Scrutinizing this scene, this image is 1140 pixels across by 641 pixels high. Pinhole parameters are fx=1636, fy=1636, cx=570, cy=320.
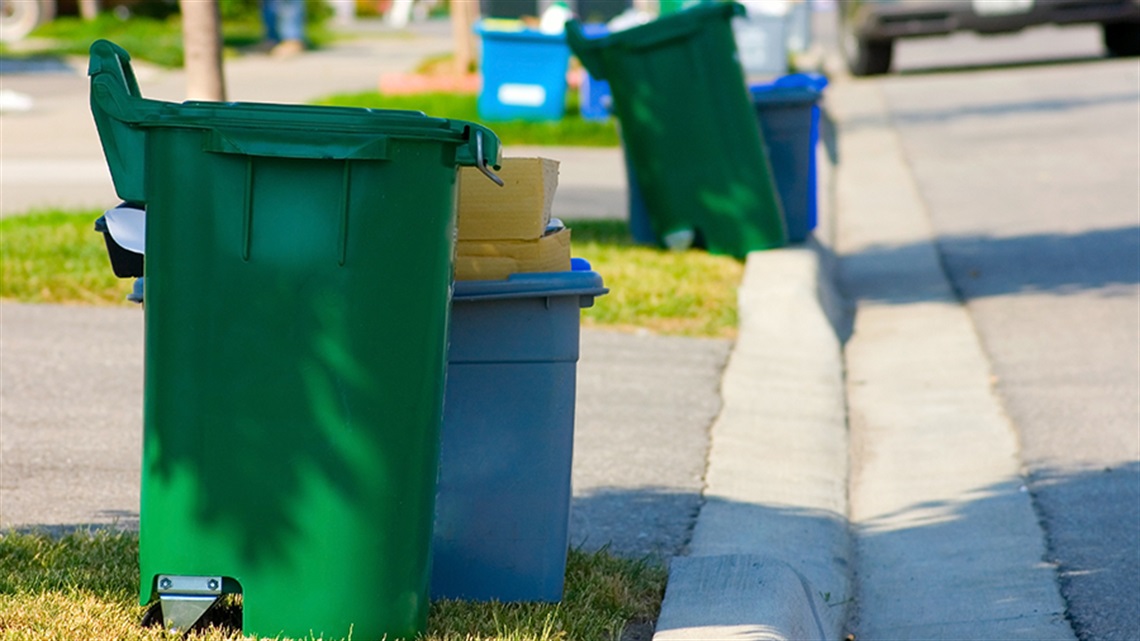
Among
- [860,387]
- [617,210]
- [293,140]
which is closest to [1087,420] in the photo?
[860,387]

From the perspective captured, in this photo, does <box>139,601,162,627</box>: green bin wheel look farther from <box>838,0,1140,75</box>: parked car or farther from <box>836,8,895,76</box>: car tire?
<box>836,8,895,76</box>: car tire

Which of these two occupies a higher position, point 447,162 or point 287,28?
point 447,162

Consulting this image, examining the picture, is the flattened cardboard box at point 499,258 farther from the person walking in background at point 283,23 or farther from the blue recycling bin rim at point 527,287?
the person walking in background at point 283,23

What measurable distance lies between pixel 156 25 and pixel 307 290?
27.8m

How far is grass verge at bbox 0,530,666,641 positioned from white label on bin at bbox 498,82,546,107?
11.2 m

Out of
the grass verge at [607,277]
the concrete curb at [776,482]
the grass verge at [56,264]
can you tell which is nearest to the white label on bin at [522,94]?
the grass verge at [607,277]

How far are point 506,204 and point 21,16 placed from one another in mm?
28999

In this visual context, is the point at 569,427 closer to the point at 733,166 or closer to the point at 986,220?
the point at 733,166

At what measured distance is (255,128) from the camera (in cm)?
319

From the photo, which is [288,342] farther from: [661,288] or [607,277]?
[607,277]

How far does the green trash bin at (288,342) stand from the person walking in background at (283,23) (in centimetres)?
2484

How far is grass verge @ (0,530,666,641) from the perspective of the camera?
3531 millimetres

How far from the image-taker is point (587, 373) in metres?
7.07

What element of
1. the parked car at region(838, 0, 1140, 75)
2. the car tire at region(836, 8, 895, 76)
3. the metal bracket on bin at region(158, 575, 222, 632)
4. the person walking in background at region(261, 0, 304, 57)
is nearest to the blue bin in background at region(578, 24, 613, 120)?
the parked car at region(838, 0, 1140, 75)
